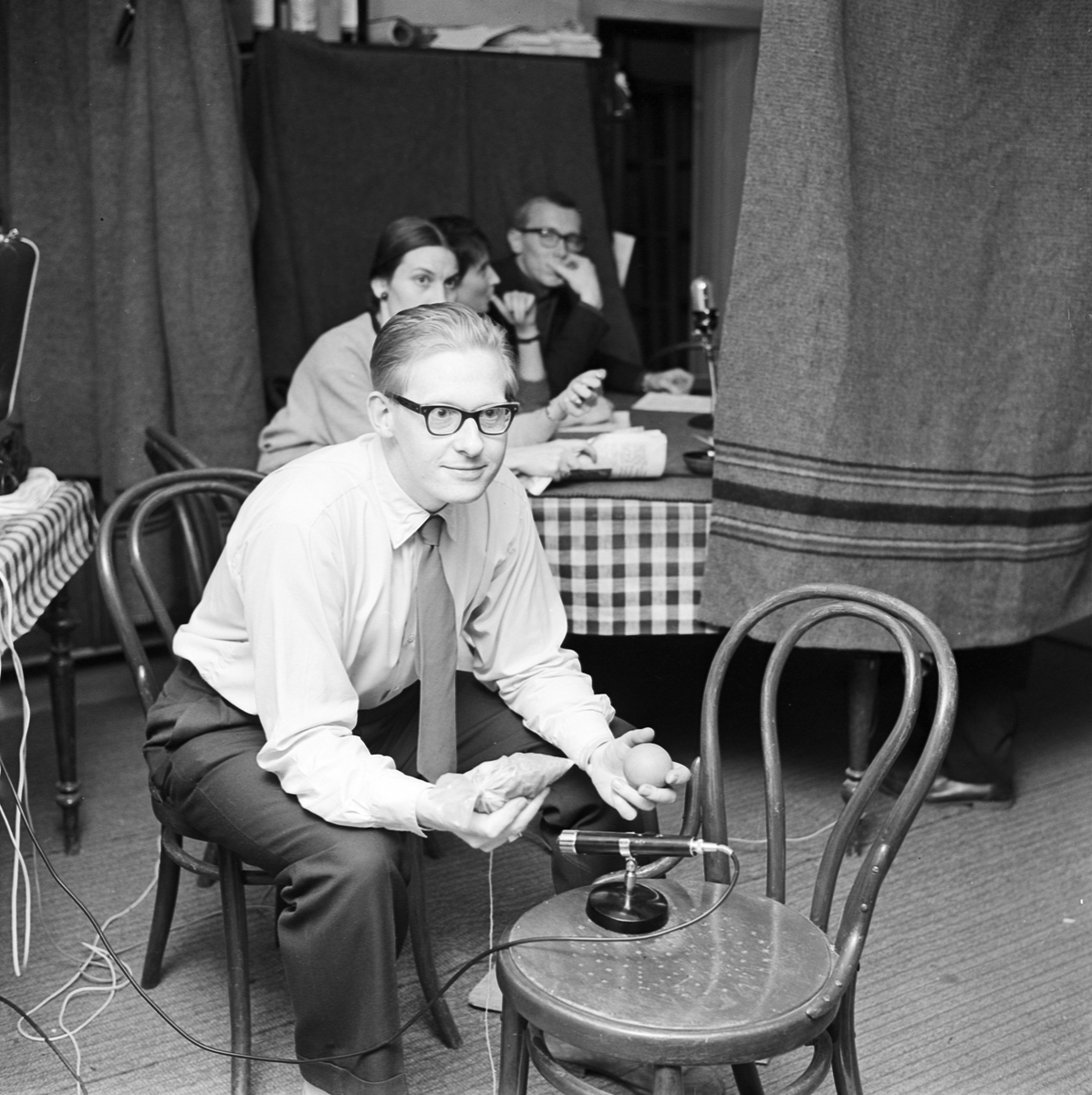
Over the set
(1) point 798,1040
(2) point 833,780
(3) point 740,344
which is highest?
(3) point 740,344

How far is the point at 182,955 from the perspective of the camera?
2549mm

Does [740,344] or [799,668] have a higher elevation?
[740,344]

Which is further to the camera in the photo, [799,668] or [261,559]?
[799,668]

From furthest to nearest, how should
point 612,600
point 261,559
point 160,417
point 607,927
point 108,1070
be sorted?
point 160,417 → point 612,600 → point 108,1070 → point 261,559 → point 607,927

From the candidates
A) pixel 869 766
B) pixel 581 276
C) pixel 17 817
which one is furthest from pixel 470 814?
pixel 581 276

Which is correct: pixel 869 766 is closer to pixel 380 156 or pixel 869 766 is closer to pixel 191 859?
pixel 191 859

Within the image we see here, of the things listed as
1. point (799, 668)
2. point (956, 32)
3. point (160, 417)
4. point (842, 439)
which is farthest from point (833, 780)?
point (160, 417)

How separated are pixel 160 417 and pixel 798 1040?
8.31 ft

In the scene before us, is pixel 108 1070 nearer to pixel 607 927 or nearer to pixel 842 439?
pixel 607 927

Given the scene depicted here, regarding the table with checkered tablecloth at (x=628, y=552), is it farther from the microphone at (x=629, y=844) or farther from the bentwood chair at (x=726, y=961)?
the microphone at (x=629, y=844)

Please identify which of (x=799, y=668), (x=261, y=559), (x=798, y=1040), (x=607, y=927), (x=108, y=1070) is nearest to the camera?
(x=798, y=1040)

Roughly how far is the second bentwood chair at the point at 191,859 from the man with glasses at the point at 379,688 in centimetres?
11

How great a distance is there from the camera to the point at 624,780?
191cm

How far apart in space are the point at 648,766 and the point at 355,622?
498 millimetres
